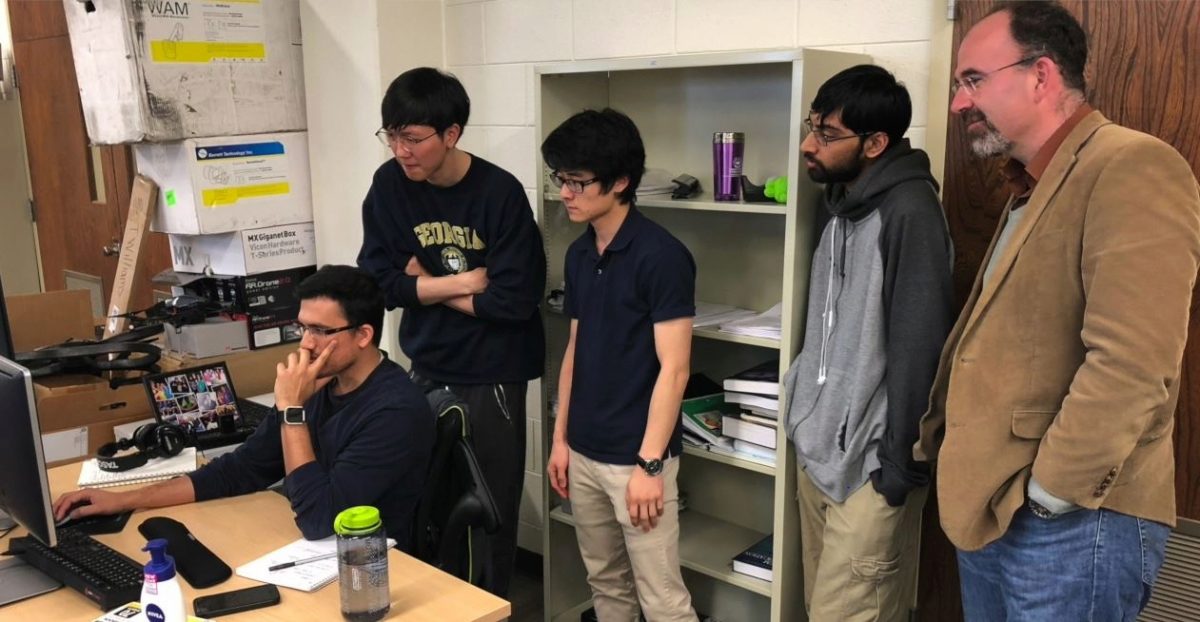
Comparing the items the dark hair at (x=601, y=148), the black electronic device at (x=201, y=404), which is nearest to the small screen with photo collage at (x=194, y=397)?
the black electronic device at (x=201, y=404)

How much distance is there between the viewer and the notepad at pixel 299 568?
159 centimetres

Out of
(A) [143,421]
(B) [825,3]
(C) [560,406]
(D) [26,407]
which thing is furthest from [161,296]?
(B) [825,3]

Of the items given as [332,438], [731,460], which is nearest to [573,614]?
[731,460]

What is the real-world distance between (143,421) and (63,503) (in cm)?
101

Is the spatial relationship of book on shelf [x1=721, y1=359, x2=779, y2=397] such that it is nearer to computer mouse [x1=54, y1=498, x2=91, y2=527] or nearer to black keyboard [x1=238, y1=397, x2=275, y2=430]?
black keyboard [x1=238, y1=397, x2=275, y2=430]

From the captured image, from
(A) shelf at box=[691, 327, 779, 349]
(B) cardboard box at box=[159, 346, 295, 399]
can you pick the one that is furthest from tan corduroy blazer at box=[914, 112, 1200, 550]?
(B) cardboard box at box=[159, 346, 295, 399]

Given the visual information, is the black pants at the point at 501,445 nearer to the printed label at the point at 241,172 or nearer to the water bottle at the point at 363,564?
the water bottle at the point at 363,564

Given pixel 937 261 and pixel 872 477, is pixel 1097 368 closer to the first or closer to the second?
pixel 937 261

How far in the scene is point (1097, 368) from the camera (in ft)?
4.54

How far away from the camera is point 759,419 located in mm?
2322

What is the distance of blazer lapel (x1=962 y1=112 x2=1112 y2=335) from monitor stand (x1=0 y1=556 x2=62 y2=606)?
1.70m

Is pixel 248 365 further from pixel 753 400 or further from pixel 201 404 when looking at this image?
pixel 753 400

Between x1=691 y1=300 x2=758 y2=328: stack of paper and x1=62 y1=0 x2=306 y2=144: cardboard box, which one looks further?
x1=62 y1=0 x2=306 y2=144: cardboard box

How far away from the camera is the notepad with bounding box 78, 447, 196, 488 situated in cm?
209
